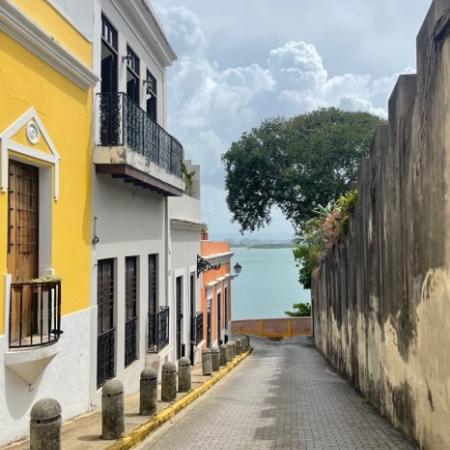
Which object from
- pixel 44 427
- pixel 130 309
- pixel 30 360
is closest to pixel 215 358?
pixel 130 309

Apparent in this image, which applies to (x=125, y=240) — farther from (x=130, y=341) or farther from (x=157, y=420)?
(x=157, y=420)

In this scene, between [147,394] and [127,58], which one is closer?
[147,394]

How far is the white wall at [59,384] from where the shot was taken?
645 centimetres

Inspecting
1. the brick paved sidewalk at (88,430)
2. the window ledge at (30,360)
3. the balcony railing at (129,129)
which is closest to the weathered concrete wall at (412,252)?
the brick paved sidewalk at (88,430)

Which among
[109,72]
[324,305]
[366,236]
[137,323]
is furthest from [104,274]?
[324,305]

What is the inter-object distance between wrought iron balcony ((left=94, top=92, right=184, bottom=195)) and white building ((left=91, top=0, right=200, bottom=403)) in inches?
0.6

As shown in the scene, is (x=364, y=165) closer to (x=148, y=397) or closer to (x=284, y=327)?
(x=148, y=397)

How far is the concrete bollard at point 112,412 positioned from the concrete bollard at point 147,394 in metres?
1.43

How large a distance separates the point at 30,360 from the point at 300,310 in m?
Result: 36.0

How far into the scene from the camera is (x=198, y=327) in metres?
19.9

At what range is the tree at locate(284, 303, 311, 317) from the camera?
40787 millimetres

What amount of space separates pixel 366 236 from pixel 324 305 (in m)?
11.7

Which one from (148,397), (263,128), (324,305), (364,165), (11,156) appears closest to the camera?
(11,156)

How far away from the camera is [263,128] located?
37.8m
